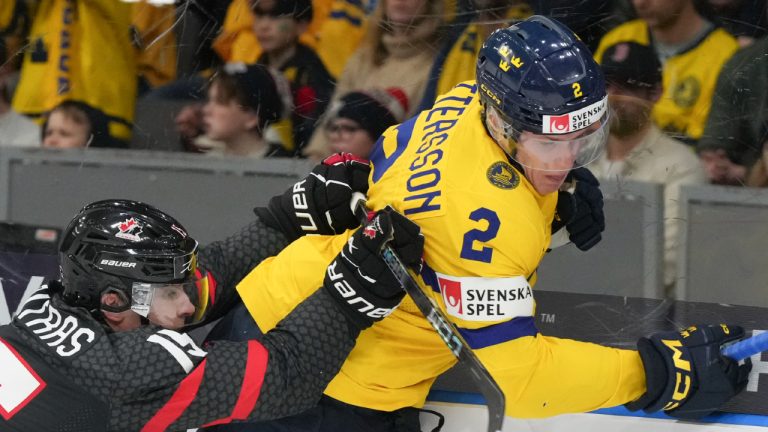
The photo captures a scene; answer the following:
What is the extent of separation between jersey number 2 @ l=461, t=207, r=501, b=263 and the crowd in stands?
0.98 metres

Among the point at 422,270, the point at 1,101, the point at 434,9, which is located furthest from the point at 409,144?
the point at 1,101

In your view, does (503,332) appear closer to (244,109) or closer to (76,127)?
(244,109)

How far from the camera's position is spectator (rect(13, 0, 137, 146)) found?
3432 mm

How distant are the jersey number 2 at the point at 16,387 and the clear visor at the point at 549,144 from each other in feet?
3.30

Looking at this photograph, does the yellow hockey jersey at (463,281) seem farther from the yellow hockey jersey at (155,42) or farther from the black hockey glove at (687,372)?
the yellow hockey jersey at (155,42)

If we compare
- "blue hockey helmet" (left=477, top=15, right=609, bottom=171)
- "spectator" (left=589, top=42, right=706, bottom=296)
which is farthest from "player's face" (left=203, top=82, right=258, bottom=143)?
"blue hockey helmet" (left=477, top=15, right=609, bottom=171)

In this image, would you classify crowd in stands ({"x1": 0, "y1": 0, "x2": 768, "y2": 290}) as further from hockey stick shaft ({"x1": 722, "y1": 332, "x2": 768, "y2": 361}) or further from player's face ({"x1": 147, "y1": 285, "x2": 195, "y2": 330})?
player's face ({"x1": 147, "y1": 285, "x2": 195, "y2": 330})

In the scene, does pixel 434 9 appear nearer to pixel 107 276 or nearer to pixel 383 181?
pixel 383 181

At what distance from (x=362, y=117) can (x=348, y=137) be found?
3.0 inches

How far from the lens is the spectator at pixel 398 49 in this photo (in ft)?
10.2

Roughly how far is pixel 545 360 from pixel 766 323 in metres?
0.90

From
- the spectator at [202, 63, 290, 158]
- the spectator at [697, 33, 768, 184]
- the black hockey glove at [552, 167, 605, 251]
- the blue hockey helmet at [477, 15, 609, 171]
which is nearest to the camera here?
the blue hockey helmet at [477, 15, 609, 171]

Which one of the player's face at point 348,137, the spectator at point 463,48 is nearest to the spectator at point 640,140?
the spectator at point 463,48

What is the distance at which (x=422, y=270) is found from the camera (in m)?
2.19
